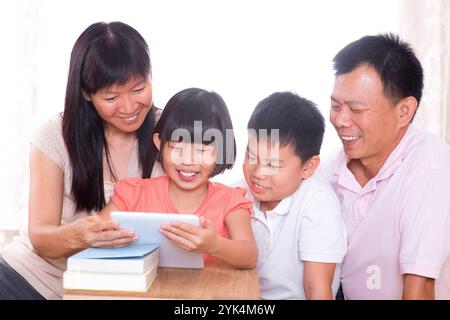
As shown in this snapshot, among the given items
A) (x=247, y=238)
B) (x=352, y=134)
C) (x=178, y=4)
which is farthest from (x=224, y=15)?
(x=247, y=238)

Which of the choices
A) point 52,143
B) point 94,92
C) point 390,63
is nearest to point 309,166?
point 390,63

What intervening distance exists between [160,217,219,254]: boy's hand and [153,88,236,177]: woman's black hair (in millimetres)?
308

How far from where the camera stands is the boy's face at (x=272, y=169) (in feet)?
5.04

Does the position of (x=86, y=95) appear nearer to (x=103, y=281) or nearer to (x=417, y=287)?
(x=103, y=281)

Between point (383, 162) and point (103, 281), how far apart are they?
2.98ft

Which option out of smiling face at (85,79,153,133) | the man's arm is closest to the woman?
smiling face at (85,79,153,133)

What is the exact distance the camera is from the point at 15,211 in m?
2.66

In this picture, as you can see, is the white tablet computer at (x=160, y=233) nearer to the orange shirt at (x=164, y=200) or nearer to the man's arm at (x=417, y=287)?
the orange shirt at (x=164, y=200)

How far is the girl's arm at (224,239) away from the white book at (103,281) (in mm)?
112

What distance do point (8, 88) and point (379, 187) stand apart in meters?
1.76

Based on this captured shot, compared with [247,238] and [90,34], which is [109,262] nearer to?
[247,238]

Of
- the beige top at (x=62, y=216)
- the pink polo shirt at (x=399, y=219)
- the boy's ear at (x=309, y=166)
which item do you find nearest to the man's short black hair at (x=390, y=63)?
the pink polo shirt at (x=399, y=219)

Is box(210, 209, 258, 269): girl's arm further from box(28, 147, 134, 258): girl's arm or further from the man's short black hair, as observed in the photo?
the man's short black hair

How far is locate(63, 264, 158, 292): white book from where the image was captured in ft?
3.74
